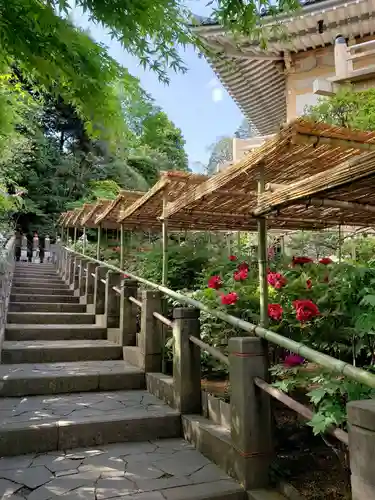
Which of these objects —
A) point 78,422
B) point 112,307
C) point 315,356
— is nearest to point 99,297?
point 112,307

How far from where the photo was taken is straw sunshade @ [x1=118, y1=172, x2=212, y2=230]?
13.5 ft

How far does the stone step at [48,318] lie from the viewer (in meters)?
6.11

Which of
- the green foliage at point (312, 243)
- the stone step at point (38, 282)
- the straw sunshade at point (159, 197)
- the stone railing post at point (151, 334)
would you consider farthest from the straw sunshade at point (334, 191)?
the stone step at point (38, 282)

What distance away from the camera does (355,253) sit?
5.57m

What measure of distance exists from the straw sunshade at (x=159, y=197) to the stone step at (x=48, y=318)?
170 centimetres

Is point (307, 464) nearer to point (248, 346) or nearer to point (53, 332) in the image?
point (248, 346)

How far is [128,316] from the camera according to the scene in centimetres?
524

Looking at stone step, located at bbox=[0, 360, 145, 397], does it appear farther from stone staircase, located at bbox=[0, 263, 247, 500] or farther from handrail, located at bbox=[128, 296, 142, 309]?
handrail, located at bbox=[128, 296, 142, 309]

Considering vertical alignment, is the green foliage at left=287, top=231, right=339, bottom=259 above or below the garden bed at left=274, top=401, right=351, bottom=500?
above

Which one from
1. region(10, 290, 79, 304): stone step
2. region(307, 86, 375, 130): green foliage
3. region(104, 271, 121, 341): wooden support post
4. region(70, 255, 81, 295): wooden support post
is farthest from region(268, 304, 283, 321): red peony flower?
region(70, 255, 81, 295): wooden support post

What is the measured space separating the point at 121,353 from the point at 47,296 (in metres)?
3.16

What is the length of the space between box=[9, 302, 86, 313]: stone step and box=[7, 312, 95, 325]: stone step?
1.17 feet

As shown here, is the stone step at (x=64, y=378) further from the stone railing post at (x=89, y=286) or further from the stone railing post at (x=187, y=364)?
the stone railing post at (x=89, y=286)

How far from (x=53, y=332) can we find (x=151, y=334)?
72.8 inches
